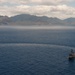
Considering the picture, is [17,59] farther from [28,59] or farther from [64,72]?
[64,72]

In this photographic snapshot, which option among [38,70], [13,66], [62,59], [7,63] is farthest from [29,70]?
[62,59]

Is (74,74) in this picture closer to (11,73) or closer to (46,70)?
(46,70)

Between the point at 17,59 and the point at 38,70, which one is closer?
the point at 38,70

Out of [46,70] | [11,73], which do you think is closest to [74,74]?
[46,70]

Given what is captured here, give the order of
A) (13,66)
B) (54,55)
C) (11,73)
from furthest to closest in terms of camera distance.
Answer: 1. (54,55)
2. (13,66)
3. (11,73)

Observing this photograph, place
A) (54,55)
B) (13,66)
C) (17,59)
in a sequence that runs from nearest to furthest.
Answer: (13,66)
(17,59)
(54,55)

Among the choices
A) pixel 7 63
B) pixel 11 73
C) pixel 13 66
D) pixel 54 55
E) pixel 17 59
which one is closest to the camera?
pixel 11 73

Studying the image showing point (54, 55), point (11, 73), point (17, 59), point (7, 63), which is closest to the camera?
point (11, 73)

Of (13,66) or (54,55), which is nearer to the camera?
(13,66)
